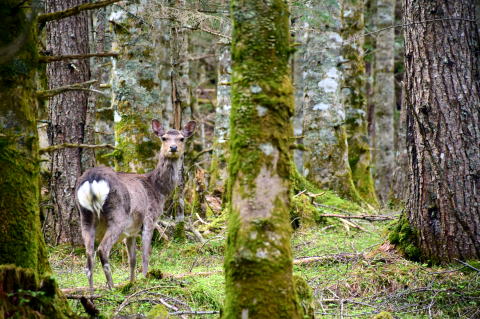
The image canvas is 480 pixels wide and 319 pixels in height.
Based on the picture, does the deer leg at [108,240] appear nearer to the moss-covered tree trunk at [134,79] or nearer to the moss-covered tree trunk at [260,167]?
the moss-covered tree trunk at [134,79]

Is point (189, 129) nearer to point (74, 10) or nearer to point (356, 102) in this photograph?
point (74, 10)

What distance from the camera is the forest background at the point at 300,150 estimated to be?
456 cm

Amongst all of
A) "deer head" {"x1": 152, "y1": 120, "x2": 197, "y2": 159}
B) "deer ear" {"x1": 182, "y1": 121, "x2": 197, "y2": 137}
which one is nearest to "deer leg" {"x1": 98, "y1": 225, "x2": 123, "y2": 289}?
"deer head" {"x1": 152, "y1": 120, "x2": 197, "y2": 159}

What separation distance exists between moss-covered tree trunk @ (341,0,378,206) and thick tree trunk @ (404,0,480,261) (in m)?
7.39

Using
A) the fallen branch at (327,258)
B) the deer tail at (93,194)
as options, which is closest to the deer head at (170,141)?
the deer tail at (93,194)

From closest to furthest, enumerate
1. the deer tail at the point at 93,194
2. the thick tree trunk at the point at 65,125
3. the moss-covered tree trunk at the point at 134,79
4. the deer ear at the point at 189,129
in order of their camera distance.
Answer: the deer tail at the point at 93,194, the deer ear at the point at 189,129, the moss-covered tree trunk at the point at 134,79, the thick tree trunk at the point at 65,125

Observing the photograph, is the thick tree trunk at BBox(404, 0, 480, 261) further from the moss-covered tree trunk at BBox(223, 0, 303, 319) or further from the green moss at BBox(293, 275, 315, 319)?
the moss-covered tree trunk at BBox(223, 0, 303, 319)

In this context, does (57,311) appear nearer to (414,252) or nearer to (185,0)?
(414,252)

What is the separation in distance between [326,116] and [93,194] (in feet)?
24.0

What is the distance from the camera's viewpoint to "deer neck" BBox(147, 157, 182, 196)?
31.4ft

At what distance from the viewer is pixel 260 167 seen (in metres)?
3.99

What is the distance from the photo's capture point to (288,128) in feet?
13.6

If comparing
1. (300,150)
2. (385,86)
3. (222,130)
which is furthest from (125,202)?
(385,86)

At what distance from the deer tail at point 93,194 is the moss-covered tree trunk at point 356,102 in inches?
337
